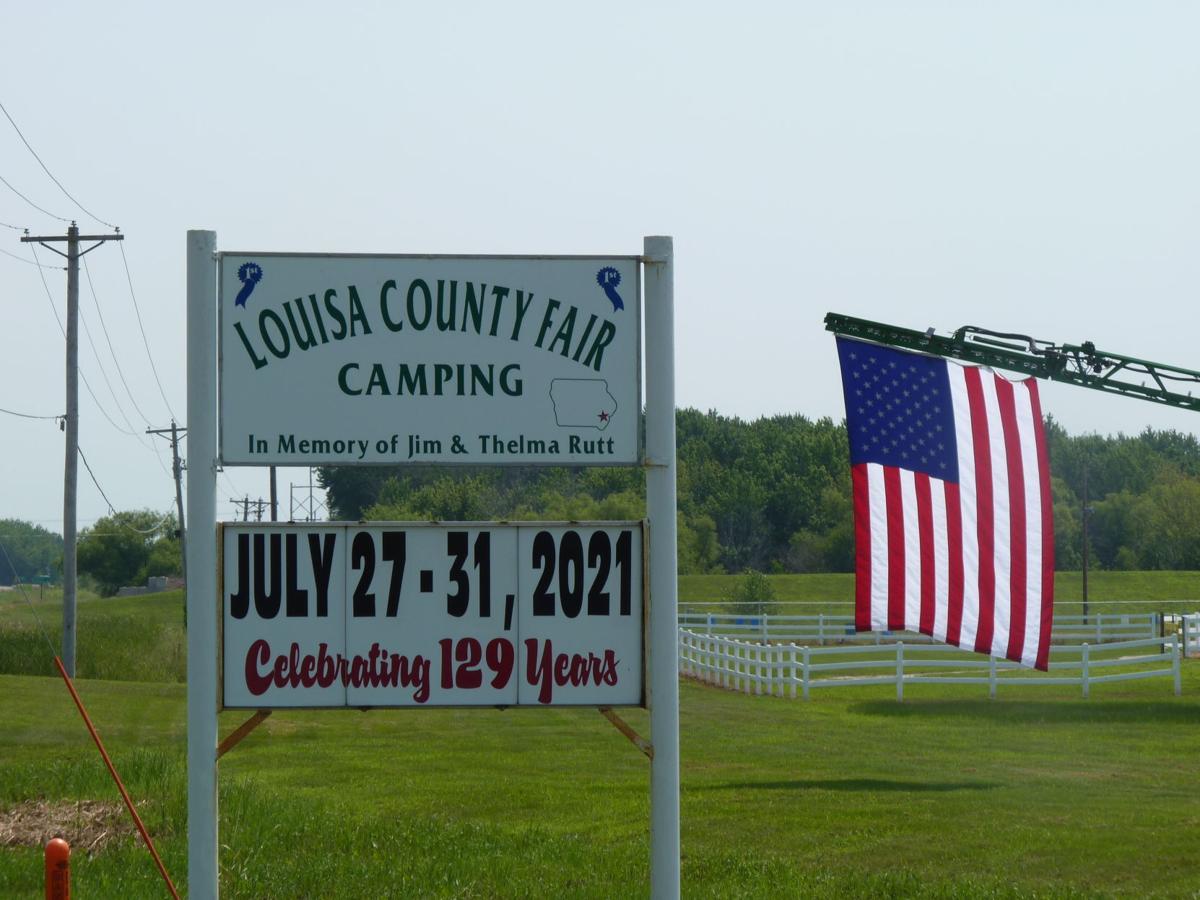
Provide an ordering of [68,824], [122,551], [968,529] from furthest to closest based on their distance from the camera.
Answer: [122,551]
[968,529]
[68,824]

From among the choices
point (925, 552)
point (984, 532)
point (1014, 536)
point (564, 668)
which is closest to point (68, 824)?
point (564, 668)

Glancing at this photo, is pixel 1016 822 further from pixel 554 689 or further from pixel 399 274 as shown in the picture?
pixel 399 274

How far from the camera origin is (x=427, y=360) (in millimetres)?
7230

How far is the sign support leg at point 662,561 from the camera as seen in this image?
7.21m

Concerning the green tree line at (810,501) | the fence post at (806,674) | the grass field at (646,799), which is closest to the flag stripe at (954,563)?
the grass field at (646,799)

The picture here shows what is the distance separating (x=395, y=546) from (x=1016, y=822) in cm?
806

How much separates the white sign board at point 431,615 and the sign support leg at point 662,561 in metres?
0.10

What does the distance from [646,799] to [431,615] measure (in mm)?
Result: 7948

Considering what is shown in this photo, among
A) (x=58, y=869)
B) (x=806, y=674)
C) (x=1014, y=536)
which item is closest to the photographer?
(x=58, y=869)

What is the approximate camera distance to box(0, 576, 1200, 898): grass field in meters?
10.5

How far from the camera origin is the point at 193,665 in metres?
7.10

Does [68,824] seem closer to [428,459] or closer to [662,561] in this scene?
[428,459]

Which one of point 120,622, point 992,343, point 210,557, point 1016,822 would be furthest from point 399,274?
point 120,622

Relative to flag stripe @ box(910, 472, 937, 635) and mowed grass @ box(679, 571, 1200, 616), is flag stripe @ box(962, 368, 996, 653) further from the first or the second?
mowed grass @ box(679, 571, 1200, 616)
